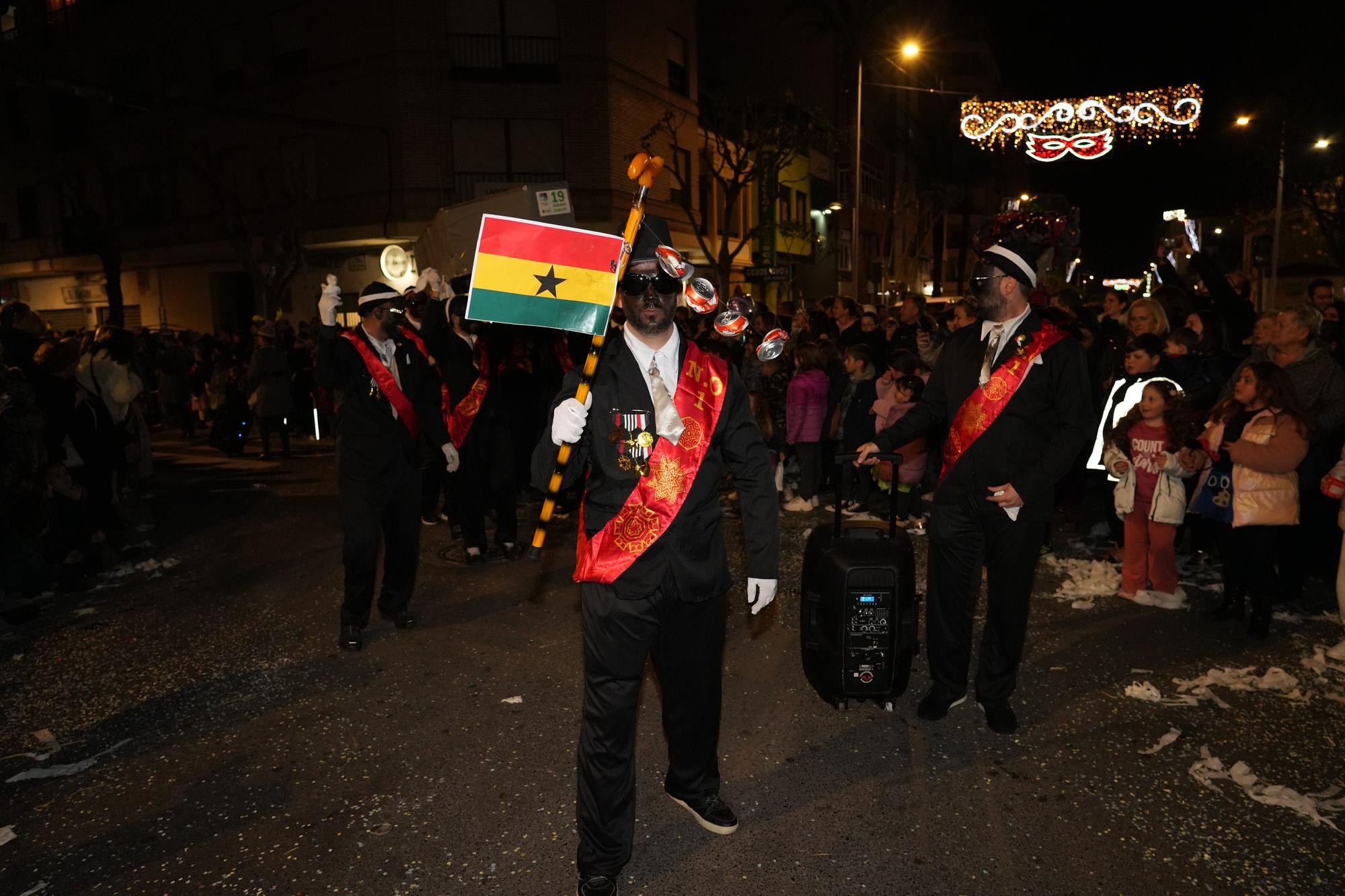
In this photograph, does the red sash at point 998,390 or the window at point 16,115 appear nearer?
the red sash at point 998,390

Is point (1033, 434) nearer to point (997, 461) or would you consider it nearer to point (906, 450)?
point (997, 461)

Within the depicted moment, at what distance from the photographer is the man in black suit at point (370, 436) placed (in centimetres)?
529

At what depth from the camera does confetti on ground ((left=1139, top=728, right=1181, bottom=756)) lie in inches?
154

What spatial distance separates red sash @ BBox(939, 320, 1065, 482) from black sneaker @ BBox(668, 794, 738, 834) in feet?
6.18

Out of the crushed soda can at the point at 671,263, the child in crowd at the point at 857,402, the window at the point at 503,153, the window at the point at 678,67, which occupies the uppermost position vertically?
the window at the point at 678,67

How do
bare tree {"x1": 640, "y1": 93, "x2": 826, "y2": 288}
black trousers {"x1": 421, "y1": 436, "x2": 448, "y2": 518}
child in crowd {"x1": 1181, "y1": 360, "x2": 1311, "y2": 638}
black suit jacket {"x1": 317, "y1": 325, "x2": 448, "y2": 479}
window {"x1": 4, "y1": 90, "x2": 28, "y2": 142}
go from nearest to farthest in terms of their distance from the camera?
child in crowd {"x1": 1181, "y1": 360, "x2": 1311, "y2": 638} < black suit jacket {"x1": 317, "y1": 325, "x2": 448, "y2": 479} < black trousers {"x1": 421, "y1": 436, "x2": 448, "y2": 518} < bare tree {"x1": 640, "y1": 93, "x2": 826, "y2": 288} < window {"x1": 4, "y1": 90, "x2": 28, "y2": 142}

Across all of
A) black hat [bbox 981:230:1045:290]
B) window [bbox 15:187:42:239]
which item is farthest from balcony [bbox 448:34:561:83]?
black hat [bbox 981:230:1045:290]

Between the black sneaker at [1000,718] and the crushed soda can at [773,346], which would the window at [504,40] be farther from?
the black sneaker at [1000,718]

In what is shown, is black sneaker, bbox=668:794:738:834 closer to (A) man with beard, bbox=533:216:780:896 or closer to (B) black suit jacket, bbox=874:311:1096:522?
(A) man with beard, bbox=533:216:780:896

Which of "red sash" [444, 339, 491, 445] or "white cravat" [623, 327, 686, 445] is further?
"red sash" [444, 339, 491, 445]

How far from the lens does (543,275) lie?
3.12 metres

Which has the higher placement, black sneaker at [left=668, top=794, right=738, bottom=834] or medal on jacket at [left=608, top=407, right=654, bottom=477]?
medal on jacket at [left=608, top=407, right=654, bottom=477]

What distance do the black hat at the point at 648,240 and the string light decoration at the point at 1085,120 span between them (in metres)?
11.1

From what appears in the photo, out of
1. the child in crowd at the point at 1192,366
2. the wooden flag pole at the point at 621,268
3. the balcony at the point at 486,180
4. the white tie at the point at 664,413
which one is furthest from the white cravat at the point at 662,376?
the balcony at the point at 486,180
